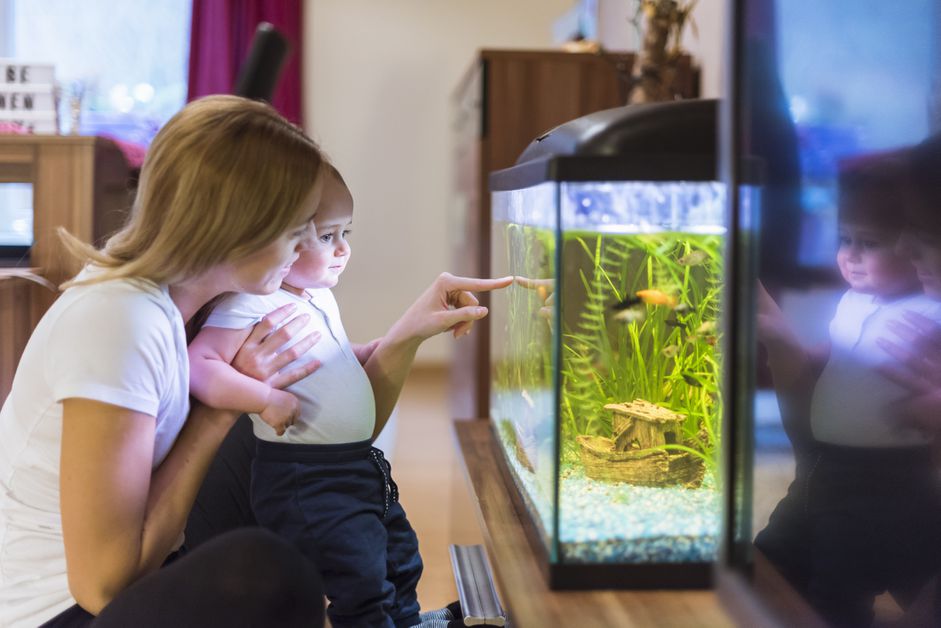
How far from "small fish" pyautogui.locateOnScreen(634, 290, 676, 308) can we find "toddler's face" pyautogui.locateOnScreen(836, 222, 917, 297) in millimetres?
280

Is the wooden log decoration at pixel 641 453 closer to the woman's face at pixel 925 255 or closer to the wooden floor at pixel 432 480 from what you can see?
the woman's face at pixel 925 255

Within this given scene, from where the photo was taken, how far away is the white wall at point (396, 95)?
5672 mm

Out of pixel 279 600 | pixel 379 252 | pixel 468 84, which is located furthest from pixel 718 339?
pixel 379 252

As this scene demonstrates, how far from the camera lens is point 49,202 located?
88.3 inches

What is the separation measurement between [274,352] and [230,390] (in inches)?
3.6

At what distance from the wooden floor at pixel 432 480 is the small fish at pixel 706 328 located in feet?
2.58

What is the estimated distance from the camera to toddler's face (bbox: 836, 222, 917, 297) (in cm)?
72

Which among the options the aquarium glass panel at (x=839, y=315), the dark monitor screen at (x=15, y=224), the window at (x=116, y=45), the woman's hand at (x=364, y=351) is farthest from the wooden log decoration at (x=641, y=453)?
the window at (x=116, y=45)

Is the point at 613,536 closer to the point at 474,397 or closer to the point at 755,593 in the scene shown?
the point at 755,593

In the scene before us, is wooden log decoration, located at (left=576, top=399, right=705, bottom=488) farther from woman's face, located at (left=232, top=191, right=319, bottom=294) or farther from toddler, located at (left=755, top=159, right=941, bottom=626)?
woman's face, located at (left=232, top=191, right=319, bottom=294)

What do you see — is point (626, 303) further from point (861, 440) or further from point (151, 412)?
point (151, 412)

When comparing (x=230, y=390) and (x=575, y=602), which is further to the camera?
(x=230, y=390)

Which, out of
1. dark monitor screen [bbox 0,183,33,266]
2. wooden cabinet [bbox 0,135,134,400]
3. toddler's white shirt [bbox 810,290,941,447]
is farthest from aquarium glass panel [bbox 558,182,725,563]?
dark monitor screen [bbox 0,183,33,266]

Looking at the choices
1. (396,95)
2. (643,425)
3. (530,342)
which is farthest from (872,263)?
(396,95)
